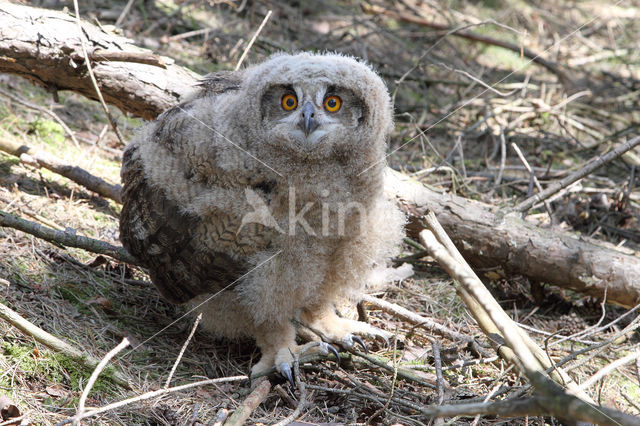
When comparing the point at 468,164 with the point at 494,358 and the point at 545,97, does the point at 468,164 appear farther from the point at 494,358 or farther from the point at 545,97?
the point at 494,358

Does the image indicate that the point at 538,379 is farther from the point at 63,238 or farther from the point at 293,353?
the point at 63,238

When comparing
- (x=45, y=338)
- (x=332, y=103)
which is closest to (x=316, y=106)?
(x=332, y=103)

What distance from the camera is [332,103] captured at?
3.18m

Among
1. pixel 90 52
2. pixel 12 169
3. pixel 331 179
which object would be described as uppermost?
pixel 90 52

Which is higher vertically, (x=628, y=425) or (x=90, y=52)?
(x=90, y=52)

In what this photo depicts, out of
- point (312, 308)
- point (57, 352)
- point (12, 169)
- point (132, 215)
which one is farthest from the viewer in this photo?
point (12, 169)

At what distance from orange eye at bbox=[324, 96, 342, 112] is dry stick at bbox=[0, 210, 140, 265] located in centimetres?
161

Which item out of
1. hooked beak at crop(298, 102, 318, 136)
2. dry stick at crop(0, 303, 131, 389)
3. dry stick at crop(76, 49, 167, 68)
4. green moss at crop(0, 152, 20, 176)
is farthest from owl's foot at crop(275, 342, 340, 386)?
green moss at crop(0, 152, 20, 176)

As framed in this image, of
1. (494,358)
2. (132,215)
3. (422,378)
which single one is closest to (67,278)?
(132,215)

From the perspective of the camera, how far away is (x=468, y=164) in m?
6.16

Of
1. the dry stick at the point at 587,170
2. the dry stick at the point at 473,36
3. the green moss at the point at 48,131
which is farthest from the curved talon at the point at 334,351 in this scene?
the dry stick at the point at 473,36

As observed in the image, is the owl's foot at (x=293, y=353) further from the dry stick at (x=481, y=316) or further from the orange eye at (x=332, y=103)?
the orange eye at (x=332, y=103)

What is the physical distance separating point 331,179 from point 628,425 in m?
1.99

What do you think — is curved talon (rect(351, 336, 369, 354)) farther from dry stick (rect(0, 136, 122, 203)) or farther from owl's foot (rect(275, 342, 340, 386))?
dry stick (rect(0, 136, 122, 203))
